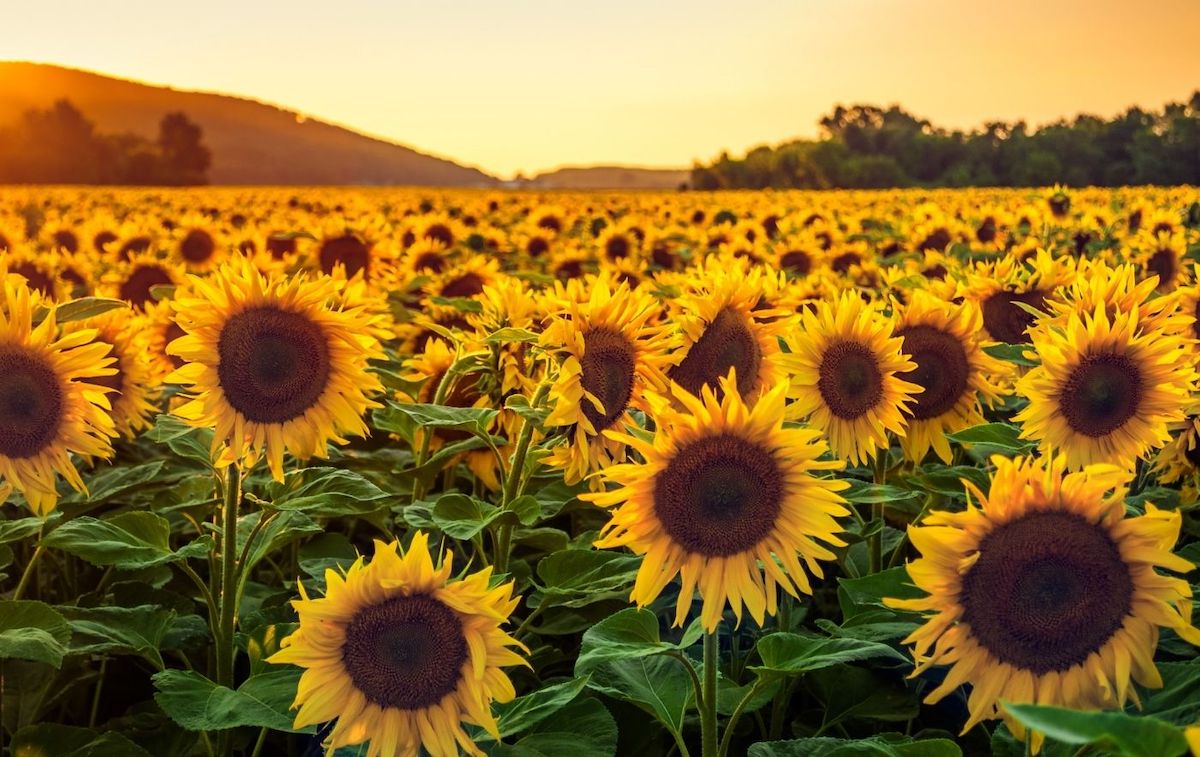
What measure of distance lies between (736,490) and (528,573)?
1.25 m

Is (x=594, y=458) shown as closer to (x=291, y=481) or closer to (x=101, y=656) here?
(x=291, y=481)

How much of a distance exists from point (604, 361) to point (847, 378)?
0.80 metres

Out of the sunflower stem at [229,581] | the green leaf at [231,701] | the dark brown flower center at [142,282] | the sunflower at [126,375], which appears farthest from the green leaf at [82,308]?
the dark brown flower center at [142,282]

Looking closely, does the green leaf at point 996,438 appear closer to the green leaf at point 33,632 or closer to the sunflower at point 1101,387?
the sunflower at point 1101,387

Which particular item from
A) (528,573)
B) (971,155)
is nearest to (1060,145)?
(971,155)

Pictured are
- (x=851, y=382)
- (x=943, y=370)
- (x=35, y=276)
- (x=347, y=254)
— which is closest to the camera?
(x=851, y=382)

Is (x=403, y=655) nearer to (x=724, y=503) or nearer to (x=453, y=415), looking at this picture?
(x=724, y=503)

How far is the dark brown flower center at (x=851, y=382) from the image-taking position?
3.34m

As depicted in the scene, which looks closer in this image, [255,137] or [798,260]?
[798,260]

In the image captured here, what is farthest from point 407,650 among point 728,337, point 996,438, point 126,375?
point 126,375

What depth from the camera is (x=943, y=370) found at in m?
3.74

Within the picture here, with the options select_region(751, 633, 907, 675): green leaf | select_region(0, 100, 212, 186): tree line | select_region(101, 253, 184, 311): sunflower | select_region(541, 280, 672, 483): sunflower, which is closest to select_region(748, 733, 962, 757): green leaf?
select_region(751, 633, 907, 675): green leaf

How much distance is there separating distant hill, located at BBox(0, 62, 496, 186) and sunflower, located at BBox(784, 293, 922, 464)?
150294mm

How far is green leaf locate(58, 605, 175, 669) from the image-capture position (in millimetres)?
2963
